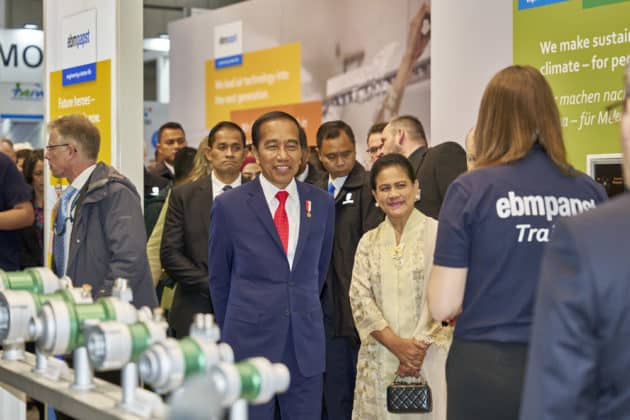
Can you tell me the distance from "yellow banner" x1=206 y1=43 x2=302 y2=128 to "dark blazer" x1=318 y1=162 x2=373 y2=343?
5676 millimetres

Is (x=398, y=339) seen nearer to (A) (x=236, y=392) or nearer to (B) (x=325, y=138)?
(B) (x=325, y=138)

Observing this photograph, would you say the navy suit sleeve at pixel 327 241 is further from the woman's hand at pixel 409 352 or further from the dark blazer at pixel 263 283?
the woman's hand at pixel 409 352

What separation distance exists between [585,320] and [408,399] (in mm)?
2636

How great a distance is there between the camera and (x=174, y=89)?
12.8 metres

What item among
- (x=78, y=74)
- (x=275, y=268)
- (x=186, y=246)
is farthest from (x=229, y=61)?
(x=275, y=268)

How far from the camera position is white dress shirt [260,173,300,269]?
12.5ft

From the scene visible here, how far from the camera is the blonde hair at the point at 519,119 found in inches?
102

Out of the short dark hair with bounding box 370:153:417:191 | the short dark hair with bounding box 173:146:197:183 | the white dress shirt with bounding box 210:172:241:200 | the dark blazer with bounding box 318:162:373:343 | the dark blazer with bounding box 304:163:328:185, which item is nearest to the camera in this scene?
the short dark hair with bounding box 370:153:417:191

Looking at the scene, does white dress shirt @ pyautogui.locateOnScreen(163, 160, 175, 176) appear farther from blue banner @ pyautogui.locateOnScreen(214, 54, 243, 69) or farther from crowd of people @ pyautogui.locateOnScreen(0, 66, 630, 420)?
blue banner @ pyautogui.locateOnScreen(214, 54, 243, 69)

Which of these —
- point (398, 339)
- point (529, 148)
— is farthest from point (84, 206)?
point (529, 148)

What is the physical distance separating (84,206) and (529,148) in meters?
2.06

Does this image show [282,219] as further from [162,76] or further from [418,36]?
[162,76]

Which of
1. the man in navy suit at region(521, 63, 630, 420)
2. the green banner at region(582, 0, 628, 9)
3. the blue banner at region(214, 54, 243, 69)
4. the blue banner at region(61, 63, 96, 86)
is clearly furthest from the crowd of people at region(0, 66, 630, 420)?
the blue banner at region(214, 54, 243, 69)

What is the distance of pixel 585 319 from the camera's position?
4.66 ft
